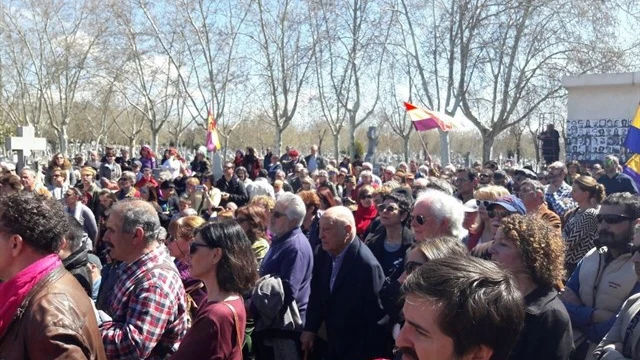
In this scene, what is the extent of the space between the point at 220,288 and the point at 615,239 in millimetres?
2790

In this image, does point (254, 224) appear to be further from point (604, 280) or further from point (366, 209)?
point (604, 280)

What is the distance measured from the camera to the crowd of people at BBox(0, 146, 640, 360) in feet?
6.96

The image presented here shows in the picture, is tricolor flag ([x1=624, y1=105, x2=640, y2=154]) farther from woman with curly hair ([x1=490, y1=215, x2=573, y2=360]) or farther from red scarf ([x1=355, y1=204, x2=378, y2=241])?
woman with curly hair ([x1=490, y1=215, x2=573, y2=360])

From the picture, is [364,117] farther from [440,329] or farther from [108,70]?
[440,329]

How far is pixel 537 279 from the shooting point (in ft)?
11.6

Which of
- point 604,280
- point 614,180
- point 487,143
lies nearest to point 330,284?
point 604,280

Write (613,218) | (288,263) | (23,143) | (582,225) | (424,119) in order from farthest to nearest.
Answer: (23,143), (424,119), (582,225), (288,263), (613,218)

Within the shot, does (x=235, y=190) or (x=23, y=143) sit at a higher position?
(x=23, y=143)

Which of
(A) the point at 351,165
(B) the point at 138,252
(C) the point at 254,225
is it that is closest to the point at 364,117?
(A) the point at 351,165

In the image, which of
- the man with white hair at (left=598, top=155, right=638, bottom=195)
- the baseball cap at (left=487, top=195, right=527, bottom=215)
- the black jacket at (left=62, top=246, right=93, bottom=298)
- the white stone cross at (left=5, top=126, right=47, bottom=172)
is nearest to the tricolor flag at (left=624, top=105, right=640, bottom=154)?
the man with white hair at (left=598, top=155, right=638, bottom=195)

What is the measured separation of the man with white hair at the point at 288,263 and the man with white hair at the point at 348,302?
20 centimetres

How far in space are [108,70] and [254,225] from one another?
3152 centimetres

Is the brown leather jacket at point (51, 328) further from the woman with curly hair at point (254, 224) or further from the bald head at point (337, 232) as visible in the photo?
the woman with curly hair at point (254, 224)

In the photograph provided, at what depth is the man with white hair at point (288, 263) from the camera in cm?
547
